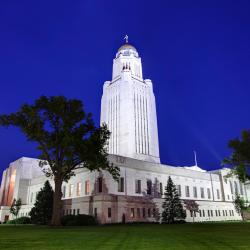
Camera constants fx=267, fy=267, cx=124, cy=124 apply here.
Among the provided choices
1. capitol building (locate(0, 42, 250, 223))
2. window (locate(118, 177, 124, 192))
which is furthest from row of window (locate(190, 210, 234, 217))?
window (locate(118, 177, 124, 192))

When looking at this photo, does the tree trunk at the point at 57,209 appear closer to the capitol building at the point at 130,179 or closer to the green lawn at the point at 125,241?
the capitol building at the point at 130,179

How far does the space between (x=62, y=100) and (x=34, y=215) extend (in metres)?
22.7

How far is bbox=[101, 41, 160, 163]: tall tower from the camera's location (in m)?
81.2

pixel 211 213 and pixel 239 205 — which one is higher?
pixel 239 205

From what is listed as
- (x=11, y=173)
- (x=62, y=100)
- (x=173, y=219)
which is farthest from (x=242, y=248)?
(x=11, y=173)

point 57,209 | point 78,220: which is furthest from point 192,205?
point 57,209

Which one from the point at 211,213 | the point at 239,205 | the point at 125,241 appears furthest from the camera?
the point at 239,205

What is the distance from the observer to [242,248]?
1036 centimetres

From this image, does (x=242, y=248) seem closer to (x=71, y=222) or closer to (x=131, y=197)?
(x=71, y=222)

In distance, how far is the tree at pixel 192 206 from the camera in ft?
192

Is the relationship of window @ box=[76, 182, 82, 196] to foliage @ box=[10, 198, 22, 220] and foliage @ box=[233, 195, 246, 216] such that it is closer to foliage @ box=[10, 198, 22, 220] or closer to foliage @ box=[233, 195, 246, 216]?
foliage @ box=[10, 198, 22, 220]

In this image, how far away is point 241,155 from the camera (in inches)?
1799

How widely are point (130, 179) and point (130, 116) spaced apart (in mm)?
35432

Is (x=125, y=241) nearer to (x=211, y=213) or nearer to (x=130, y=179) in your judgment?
(x=130, y=179)
